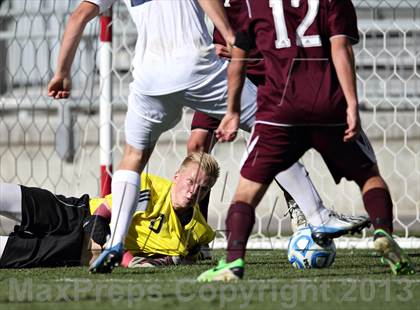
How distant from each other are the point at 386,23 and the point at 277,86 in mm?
4926

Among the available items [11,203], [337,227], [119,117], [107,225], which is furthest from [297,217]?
[119,117]

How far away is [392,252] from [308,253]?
73 cm

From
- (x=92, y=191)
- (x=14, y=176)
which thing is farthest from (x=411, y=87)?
(x=14, y=176)

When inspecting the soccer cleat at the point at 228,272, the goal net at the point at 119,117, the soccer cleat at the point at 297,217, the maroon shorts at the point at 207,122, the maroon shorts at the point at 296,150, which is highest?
the maroon shorts at the point at 296,150

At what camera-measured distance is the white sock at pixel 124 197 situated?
5168mm

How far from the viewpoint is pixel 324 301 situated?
4098mm

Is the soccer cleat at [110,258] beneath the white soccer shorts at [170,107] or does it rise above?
beneath

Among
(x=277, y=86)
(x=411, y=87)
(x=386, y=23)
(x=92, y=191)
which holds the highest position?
(x=277, y=86)

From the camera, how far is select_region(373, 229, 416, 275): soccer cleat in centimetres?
479

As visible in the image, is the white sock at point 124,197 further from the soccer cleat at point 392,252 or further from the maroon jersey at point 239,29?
the soccer cleat at point 392,252

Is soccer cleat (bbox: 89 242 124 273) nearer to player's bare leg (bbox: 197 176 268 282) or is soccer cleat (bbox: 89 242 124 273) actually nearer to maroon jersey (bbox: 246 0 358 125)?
player's bare leg (bbox: 197 176 268 282)

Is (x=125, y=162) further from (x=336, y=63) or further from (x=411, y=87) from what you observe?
(x=411, y=87)

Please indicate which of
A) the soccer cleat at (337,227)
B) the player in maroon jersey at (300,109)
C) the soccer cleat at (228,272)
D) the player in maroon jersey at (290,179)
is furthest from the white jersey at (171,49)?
the soccer cleat at (337,227)

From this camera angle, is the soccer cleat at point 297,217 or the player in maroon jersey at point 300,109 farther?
the soccer cleat at point 297,217
